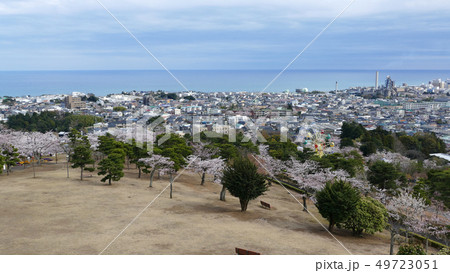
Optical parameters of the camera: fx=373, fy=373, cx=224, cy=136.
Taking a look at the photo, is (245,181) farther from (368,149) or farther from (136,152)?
(368,149)

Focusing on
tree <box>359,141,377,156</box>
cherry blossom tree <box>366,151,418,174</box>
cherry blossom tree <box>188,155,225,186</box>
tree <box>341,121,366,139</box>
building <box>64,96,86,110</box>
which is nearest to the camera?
cherry blossom tree <box>188,155,225,186</box>

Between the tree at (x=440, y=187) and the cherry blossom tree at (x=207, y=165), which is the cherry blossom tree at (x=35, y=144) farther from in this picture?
the tree at (x=440, y=187)

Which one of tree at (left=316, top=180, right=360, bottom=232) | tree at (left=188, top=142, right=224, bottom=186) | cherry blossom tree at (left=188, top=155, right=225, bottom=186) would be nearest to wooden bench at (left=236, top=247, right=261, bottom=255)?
tree at (left=316, top=180, right=360, bottom=232)

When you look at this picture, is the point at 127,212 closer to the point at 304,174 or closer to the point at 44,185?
the point at 44,185

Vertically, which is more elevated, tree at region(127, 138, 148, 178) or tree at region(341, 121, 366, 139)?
tree at region(341, 121, 366, 139)

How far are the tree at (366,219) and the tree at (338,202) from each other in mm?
369

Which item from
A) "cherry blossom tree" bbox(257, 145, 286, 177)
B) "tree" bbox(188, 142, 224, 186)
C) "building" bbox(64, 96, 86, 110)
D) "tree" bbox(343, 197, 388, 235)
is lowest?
"tree" bbox(343, 197, 388, 235)

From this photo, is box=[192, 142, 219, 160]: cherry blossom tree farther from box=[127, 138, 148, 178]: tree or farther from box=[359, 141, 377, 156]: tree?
box=[359, 141, 377, 156]: tree

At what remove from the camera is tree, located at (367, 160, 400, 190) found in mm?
27344

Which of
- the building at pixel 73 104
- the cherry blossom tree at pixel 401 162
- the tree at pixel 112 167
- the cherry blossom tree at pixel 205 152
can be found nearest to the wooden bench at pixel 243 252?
the tree at pixel 112 167

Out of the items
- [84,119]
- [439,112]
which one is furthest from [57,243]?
[439,112]

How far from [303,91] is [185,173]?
6498 inches

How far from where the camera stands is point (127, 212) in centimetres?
1923

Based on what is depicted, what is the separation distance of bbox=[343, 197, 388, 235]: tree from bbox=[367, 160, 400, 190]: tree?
8686mm
